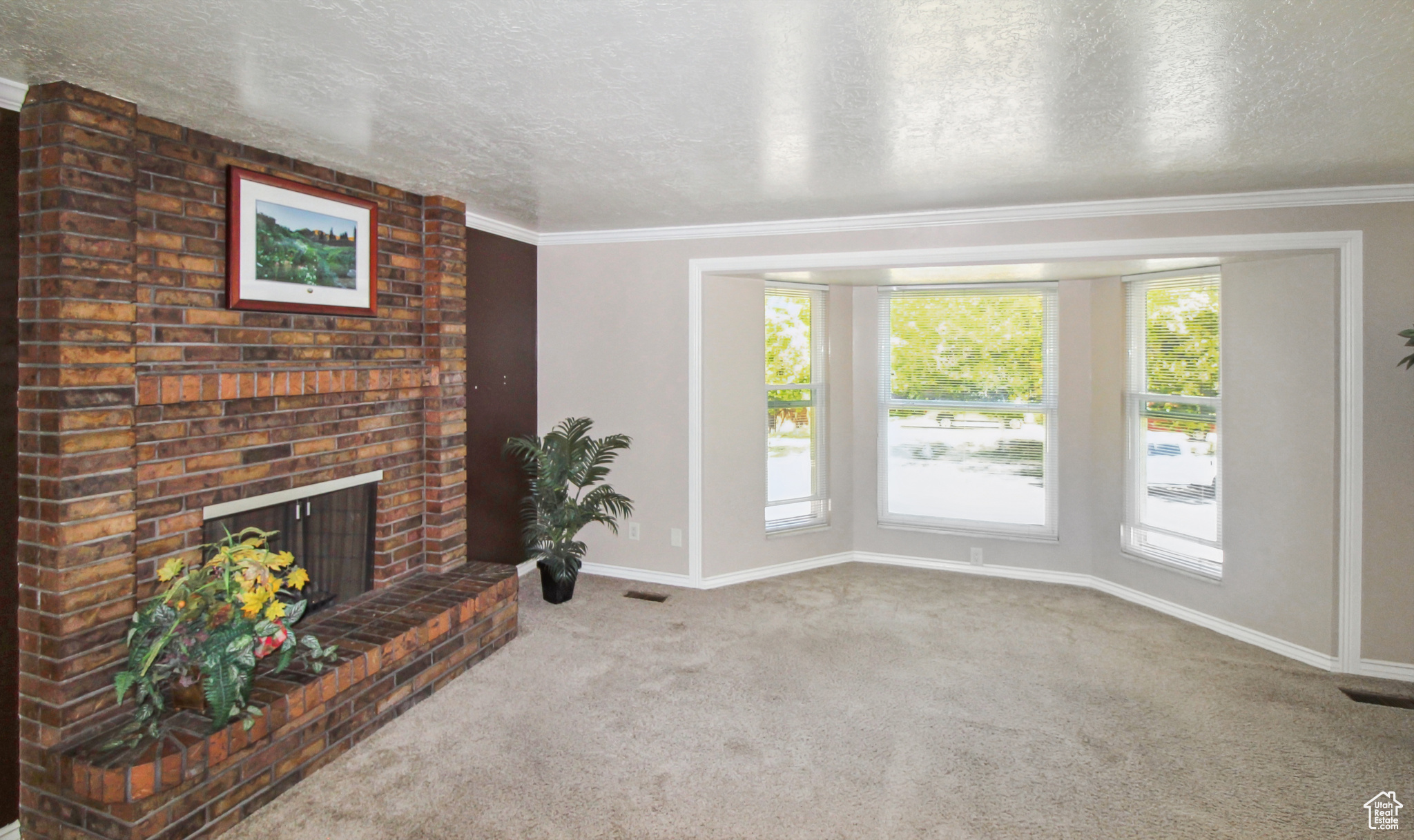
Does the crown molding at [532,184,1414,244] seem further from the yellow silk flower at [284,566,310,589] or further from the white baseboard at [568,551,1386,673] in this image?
the yellow silk flower at [284,566,310,589]

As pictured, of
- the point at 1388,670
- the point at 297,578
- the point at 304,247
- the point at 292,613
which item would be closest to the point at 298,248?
the point at 304,247

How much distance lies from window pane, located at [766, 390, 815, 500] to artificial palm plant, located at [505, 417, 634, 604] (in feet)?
3.51

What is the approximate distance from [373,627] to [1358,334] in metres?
4.82

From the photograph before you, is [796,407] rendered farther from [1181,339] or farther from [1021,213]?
[1181,339]

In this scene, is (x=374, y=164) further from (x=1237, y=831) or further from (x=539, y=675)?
(x=1237, y=831)

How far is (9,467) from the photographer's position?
7.59ft

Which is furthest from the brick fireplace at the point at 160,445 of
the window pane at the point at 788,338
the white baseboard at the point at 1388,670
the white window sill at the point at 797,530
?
the white baseboard at the point at 1388,670

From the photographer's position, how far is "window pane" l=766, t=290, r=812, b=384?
5188mm

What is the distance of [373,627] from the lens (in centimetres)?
317

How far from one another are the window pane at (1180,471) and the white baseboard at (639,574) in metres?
3.03

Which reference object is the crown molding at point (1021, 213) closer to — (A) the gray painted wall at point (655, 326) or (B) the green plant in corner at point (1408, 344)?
(A) the gray painted wall at point (655, 326)

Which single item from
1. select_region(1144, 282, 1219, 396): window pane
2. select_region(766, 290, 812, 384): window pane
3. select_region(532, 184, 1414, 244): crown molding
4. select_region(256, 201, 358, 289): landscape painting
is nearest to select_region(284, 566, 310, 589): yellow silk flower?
select_region(256, 201, 358, 289): landscape painting

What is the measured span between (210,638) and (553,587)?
2.21m

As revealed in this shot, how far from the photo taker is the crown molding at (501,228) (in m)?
4.41
